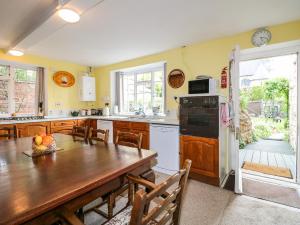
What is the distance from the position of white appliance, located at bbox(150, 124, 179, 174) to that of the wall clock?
1771 mm

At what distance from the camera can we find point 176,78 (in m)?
3.61

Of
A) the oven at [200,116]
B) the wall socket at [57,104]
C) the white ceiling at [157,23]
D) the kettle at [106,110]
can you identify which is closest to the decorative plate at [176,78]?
the white ceiling at [157,23]

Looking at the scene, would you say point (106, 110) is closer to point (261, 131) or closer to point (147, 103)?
point (147, 103)

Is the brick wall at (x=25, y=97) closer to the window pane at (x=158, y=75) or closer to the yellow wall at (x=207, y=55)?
the yellow wall at (x=207, y=55)

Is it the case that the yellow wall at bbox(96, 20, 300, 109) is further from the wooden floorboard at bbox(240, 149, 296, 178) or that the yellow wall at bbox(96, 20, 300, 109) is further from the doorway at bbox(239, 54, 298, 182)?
the wooden floorboard at bbox(240, 149, 296, 178)

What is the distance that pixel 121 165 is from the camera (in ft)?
4.16

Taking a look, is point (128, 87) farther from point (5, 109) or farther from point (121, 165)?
point (121, 165)

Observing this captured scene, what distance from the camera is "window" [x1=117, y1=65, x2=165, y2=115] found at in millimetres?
4242

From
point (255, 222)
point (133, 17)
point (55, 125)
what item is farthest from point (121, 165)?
point (55, 125)

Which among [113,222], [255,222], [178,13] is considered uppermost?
[178,13]

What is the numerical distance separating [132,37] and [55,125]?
257 centimetres

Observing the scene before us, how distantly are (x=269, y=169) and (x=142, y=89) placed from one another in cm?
317

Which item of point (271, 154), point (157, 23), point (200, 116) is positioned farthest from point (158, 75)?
point (271, 154)

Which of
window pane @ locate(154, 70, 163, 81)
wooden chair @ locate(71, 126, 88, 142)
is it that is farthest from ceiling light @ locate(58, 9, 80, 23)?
window pane @ locate(154, 70, 163, 81)
